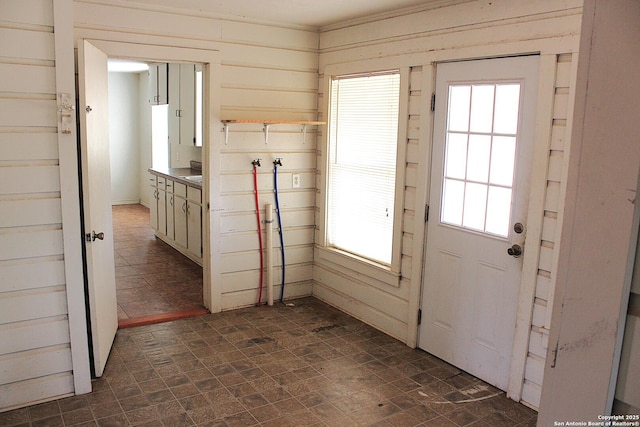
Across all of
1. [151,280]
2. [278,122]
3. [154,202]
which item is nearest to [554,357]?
[278,122]

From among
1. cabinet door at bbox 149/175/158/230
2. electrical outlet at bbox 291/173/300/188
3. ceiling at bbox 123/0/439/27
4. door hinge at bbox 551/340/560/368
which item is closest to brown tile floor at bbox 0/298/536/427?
electrical outlet at bbox 291/173/300/188

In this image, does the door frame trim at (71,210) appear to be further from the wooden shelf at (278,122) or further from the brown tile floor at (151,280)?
the wooden shelf at (278,122)

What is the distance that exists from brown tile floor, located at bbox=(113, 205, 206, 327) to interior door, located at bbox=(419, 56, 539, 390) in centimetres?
213

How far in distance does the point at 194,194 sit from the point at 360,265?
2.14m

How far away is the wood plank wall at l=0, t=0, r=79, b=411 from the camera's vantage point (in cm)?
280

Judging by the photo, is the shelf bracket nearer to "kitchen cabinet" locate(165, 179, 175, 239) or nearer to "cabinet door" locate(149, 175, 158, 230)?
"kitchen cabinet" locate(165, 179, 175, 239)

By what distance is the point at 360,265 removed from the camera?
4.43 meters

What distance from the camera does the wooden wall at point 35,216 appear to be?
280 cm

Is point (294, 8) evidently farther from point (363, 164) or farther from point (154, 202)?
point (154, 202)

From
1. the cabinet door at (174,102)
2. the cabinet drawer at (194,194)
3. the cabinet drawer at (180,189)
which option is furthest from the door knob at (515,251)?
the cabinet door at (174,102)

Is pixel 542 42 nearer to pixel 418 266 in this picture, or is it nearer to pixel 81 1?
pixel 418 266

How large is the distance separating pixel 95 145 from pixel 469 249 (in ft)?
8.19

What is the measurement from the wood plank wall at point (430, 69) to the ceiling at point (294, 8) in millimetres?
133

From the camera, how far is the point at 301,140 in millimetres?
4793
